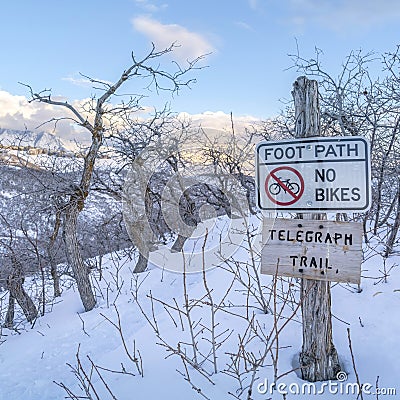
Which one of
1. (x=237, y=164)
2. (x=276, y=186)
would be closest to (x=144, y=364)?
(x=276, y=186)

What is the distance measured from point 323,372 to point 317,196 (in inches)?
45.2

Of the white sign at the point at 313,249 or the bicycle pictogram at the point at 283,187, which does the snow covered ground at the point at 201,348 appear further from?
the bicycle pictogram at the point at 283,187

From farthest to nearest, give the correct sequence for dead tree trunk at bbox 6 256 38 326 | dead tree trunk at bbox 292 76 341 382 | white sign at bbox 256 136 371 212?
dead tree trunk at bbox 6 256 38 326 → dead tree trunk at bbox 292 76 341 382 → white sign at bbox 256 136 371 212

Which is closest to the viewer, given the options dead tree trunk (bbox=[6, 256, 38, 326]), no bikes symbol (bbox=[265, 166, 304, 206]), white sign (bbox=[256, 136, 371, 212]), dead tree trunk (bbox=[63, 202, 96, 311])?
white sign (bbox=[256, 136, 371, 212])

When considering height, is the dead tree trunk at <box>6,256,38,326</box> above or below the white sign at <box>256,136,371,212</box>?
below

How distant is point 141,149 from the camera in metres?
8.45

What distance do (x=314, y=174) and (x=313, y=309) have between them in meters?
0.84

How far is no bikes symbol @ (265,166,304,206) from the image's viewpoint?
6.41 feet

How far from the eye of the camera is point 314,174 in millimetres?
1924

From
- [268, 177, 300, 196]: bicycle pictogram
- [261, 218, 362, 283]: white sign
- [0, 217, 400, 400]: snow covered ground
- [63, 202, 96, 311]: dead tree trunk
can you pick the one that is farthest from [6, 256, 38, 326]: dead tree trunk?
[268, 177, 300, 196]: bicycle pictogram

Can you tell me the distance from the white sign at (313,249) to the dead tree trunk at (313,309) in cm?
13

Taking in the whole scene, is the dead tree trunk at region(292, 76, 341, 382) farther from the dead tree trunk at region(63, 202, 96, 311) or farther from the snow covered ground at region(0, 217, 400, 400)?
the dead tree trunk at region(63, 202, 96, 311)

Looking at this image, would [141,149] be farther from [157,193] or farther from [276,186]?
[276,186]

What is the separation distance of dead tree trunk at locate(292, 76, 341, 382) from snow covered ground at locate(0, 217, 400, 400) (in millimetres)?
115
